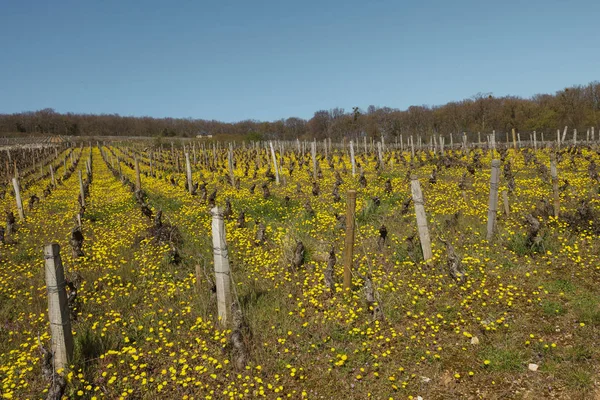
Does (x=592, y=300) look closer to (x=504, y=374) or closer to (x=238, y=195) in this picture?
(x=504, y=374)

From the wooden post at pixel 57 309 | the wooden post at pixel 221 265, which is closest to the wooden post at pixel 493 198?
the wooden post at pixel 221 265

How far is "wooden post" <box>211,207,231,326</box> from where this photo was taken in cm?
573

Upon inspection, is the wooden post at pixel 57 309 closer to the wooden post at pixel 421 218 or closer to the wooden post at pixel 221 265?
the wooden post at pixel 221 265

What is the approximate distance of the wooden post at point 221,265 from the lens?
573cm

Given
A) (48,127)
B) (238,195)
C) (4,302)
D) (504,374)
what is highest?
(48,127)

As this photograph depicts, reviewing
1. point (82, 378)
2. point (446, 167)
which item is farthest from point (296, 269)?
point (446, 167)

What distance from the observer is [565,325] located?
17.8 feet

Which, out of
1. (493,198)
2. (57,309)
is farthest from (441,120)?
(57,309)

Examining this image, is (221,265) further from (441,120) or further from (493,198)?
(441,120)

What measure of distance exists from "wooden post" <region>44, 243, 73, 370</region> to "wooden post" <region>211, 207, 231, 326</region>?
6.84ft

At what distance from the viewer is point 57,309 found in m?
4.88

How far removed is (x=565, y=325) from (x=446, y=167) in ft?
54.2

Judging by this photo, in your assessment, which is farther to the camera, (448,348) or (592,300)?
(592,300)

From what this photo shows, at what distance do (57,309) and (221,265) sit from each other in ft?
7.45
